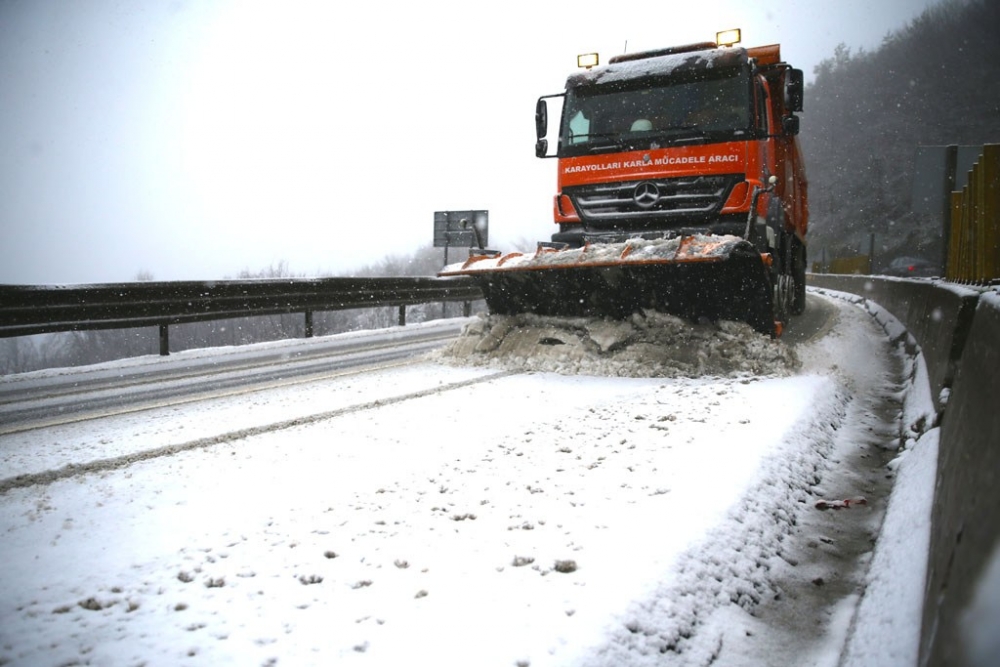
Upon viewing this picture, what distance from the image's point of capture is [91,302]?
8.84 m

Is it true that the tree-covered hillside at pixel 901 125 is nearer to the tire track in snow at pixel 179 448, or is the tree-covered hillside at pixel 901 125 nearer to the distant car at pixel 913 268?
the distant car at pixel 913 268

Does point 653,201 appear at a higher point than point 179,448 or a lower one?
higher

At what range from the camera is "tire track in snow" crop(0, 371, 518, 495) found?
3455 millimetres

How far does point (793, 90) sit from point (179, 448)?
6980mm

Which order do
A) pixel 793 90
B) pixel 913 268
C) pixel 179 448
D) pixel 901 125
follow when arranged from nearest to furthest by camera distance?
pixel 179 448
pixel 793 90
pixel 913 268
pixel 901 125

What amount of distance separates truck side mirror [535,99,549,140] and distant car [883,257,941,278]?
38185 mm

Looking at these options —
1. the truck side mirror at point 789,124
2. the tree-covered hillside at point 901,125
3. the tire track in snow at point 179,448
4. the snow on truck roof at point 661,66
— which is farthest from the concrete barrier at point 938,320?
the tree-covered hillside at point 901,125

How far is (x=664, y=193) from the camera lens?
714cm

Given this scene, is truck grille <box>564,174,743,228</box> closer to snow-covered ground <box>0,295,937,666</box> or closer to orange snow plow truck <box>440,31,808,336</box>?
orange snow plow truck <box>440,31,808,336</box>

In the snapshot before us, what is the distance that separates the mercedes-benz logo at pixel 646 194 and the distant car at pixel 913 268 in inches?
1514

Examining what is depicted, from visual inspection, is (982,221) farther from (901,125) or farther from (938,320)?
(901,125)

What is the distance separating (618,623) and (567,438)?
6.89 ft

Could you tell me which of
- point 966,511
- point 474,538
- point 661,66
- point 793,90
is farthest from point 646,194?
point 966,511

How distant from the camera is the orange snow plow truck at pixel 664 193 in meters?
6.43
